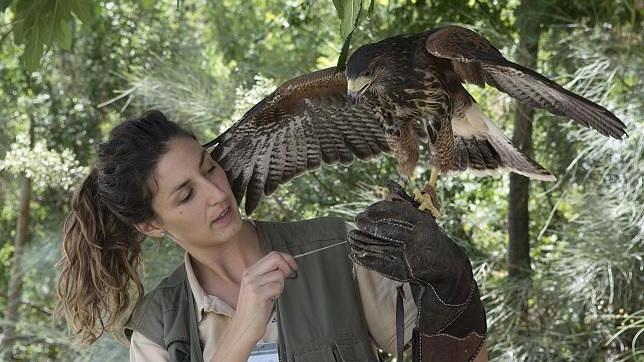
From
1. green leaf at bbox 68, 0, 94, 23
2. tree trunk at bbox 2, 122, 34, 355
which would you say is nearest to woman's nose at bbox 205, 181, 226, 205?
green leaf at bbox 68, 0, 94, 23

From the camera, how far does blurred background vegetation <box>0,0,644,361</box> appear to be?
3.87m

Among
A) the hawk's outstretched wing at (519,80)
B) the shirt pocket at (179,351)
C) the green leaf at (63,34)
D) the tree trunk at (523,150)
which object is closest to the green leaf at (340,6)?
the hawk's outstretched wing at (519,80)

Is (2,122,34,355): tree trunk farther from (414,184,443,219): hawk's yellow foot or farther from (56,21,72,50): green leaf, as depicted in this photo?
(414,184,443,219): hawk's yellow foot

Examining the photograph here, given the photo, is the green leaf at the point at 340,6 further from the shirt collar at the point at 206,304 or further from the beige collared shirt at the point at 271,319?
the shirt collar at the point at 206,304

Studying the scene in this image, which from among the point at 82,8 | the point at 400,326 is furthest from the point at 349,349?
the point at 82,8

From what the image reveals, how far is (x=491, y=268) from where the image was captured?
4375 millimetres

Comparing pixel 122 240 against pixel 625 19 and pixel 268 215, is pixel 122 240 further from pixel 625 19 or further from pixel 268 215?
pixel 625 19

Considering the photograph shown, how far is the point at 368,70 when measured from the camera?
2.42m

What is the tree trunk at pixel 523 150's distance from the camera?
4.18m

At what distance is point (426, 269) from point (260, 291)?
1.15ft

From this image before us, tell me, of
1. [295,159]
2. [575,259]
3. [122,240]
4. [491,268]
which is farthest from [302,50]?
[122,240]

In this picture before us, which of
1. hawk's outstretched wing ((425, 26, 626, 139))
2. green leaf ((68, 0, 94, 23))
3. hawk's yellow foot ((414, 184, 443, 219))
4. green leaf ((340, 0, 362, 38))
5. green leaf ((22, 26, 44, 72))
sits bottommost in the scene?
hawk's yellow foot ((414, 184, 443, 219))

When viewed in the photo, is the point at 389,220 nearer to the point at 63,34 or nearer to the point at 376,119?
the point at 376,119

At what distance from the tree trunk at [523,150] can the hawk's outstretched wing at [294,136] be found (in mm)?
1581
